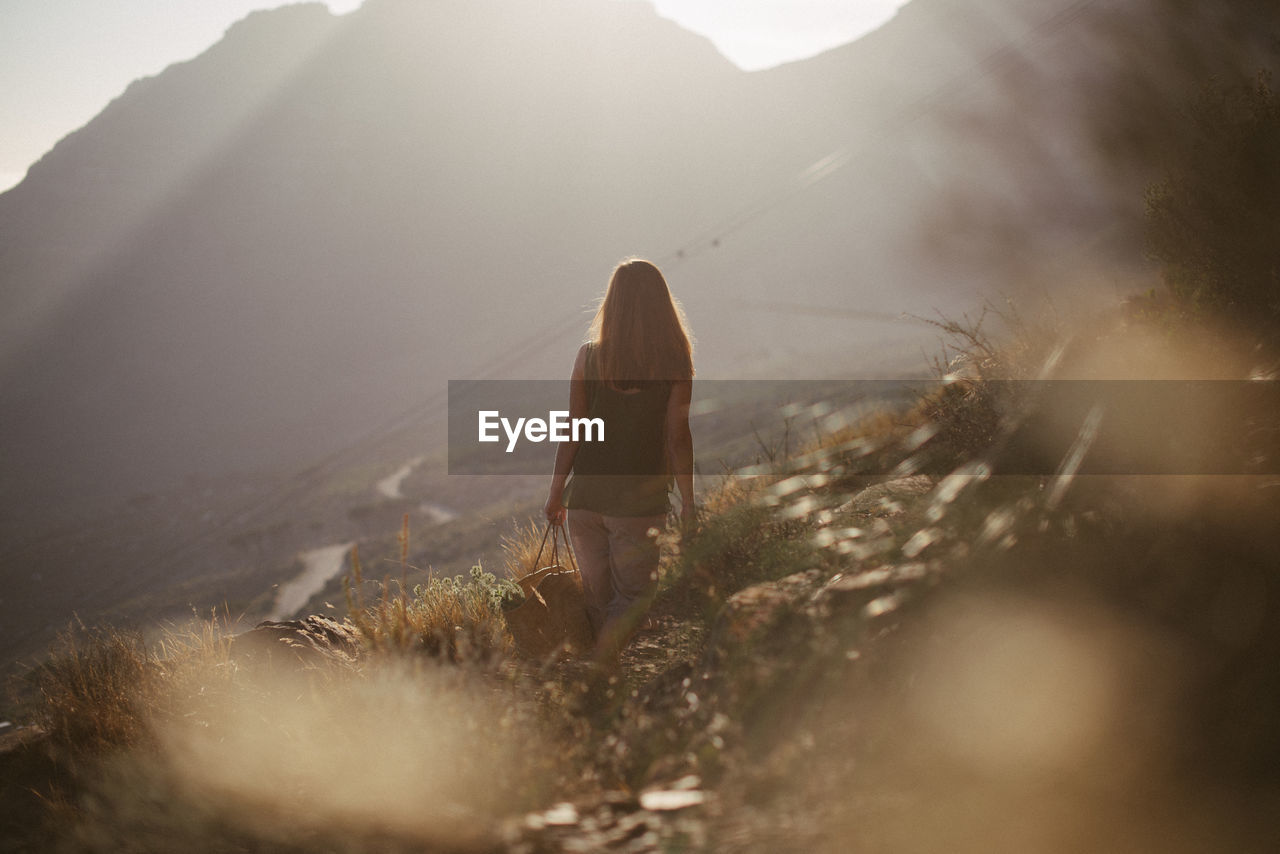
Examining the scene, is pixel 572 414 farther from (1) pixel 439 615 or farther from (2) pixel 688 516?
(1) pixel 439 615

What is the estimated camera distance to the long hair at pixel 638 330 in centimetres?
326

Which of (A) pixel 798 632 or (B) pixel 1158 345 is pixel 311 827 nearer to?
(A) pixel 798 632

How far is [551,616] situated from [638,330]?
1.90 m

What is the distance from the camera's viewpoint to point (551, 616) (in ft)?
13.4

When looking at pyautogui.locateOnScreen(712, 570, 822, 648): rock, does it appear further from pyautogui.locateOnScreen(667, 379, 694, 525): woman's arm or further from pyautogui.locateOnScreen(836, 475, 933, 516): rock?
pyautogui.locateOnScreen(836, 475, 933, 516): rock

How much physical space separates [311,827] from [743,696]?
1274 mm

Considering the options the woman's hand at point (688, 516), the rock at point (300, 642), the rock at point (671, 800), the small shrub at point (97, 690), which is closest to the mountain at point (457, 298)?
the woman's hand at point (688, 516)

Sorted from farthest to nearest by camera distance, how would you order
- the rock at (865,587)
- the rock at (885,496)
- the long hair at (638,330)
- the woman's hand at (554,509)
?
the rock at (885,496) → the woman's hand at (554,509) → the long hair at (638,330) → the rock at (865,587)

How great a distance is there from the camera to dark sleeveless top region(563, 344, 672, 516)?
3346 mm

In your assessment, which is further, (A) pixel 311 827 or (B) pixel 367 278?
(B) pixel 367 278

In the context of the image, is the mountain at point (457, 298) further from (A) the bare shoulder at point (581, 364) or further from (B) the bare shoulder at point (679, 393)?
(A) the bare shoulder at point (581, 364)

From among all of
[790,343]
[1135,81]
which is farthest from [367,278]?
[1135,81]

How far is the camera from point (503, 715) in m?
Answer: 2.44

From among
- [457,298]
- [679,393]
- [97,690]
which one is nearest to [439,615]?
[97,690]
